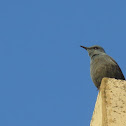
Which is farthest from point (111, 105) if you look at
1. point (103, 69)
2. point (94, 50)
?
point (94, 50)

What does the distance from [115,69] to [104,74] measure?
35cm

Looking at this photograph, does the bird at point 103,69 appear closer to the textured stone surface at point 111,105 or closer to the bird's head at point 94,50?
the bird's head at point 94,50

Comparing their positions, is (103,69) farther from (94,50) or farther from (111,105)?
(111,105)

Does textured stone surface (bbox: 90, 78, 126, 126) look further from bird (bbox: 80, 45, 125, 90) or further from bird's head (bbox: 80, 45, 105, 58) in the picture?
bird's head (bbox: 80, 45, 105, 58)

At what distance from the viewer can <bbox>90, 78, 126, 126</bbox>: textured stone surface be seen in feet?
12.7

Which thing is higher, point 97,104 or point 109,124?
point 97,104

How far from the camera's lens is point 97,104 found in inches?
173

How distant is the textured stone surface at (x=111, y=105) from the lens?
12.7 feet

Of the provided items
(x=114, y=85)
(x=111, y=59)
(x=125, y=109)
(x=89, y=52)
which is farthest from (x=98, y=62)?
(x=125, y=109)

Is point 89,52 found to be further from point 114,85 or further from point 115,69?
point 114,85

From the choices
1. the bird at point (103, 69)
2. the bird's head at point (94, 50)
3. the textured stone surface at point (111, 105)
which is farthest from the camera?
the bird's head at point (94, 50)

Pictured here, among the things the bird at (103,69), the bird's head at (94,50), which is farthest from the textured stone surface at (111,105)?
the bird's head at (94,50)

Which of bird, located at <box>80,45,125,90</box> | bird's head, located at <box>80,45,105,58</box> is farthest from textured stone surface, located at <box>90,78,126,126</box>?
bird's head, located at <box>80,45,105,58</box>

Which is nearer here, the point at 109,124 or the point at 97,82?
the point at 109,124
